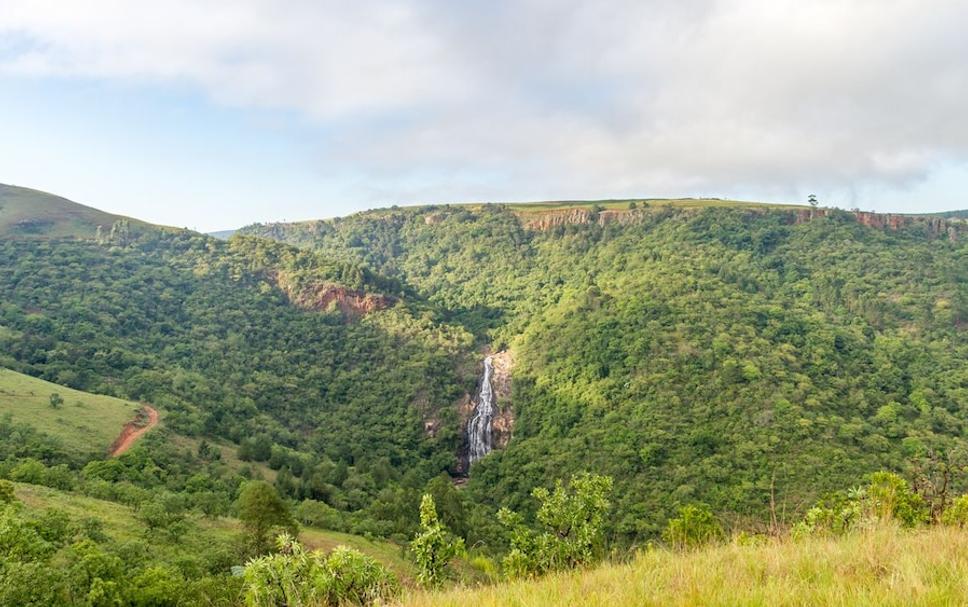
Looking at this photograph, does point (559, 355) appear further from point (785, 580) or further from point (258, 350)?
point (785, 580)

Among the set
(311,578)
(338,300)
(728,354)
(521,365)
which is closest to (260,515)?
(311,578)

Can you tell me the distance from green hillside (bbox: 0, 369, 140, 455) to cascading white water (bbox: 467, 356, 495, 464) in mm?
34474

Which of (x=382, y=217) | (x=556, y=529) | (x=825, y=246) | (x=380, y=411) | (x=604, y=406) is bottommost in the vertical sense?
(x=380, y=411)

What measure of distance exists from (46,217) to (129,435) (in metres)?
79.1

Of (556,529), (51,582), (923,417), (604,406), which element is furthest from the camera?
(604,406)

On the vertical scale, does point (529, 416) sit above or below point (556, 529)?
below

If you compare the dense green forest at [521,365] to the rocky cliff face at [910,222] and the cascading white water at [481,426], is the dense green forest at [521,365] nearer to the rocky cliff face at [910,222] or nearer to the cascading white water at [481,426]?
the rocky cliff face at [910,222]

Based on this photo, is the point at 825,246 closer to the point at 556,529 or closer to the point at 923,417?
the point at 923,417

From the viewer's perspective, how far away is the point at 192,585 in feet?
51.5

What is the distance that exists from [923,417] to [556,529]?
43340 millimetres

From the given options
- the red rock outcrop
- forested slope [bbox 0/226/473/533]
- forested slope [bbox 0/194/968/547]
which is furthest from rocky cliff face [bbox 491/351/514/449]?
the red rock outcrop

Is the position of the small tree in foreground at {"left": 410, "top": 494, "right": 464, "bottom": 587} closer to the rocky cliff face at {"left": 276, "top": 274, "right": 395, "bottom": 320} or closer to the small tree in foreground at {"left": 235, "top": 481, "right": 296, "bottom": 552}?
the small tree in foreground at {"left": 235, "top": 481, "right": 296, "bottom": 552}

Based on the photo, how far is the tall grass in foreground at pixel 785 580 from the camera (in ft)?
11.4

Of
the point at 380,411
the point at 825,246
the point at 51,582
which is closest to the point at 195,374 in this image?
the point at 380,411
